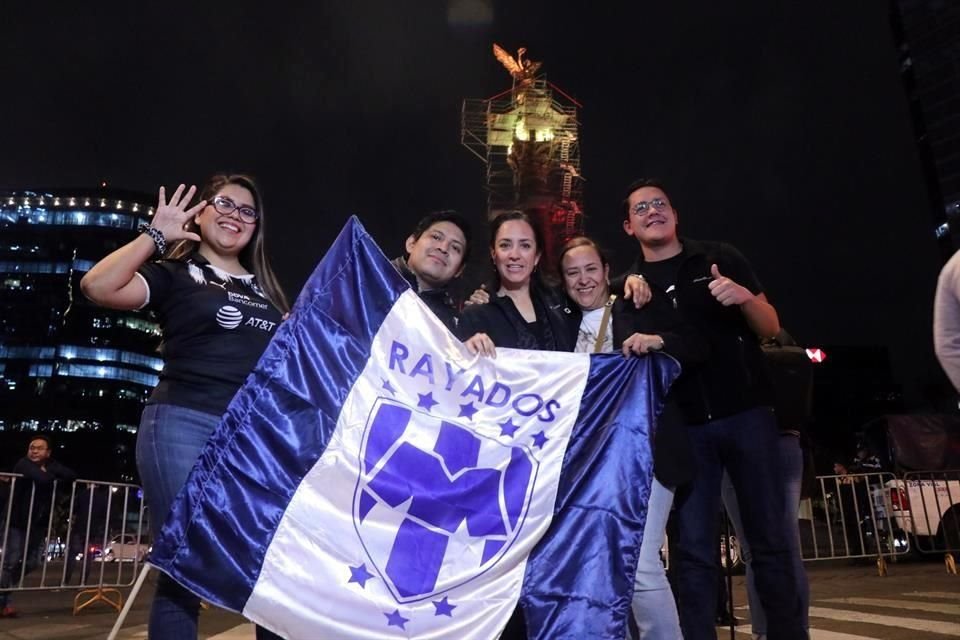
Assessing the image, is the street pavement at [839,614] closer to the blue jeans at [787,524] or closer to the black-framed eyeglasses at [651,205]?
the blue jeans at [787,524]

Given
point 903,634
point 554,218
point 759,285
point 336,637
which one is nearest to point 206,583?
point 336,637

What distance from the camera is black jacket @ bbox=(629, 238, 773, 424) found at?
351cm

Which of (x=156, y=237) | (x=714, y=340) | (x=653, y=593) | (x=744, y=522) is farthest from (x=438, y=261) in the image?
(x=744, y=522)

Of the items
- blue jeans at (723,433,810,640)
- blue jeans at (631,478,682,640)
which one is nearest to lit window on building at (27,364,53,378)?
blue jeans at (723,433,810,640)

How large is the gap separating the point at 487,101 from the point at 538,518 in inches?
1973

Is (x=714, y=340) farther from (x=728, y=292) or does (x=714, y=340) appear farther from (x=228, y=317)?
(x=228, y=317)

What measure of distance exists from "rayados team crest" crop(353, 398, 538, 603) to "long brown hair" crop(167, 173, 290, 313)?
722mm

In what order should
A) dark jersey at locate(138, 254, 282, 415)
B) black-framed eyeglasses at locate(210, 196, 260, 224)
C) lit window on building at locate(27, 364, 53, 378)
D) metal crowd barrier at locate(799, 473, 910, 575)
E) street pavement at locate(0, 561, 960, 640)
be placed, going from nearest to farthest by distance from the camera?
dark jersey at locate(138, 254, 282, 415), black-framed eyeglasses at locate(210, 196, 260, 224), street pavement at locate(0, 561, 960, 640), metal crowd barrier at locate(799, 473, 910, 575), lit window on building at locate(27, 364, 53, 378)

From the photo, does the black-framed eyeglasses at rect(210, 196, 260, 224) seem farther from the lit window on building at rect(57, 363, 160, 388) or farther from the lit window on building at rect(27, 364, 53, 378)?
the lit window on building at rect(27, 364, 53, 378)

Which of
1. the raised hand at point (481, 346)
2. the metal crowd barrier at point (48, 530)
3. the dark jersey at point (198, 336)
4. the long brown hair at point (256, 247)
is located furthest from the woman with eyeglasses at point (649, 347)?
the metal crowd barrier at point (48, 530)

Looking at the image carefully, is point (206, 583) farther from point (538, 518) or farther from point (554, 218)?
point (554, 218)

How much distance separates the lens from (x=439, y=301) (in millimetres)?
3668

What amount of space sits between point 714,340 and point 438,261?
4.91 feet

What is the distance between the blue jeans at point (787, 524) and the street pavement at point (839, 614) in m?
0.89
